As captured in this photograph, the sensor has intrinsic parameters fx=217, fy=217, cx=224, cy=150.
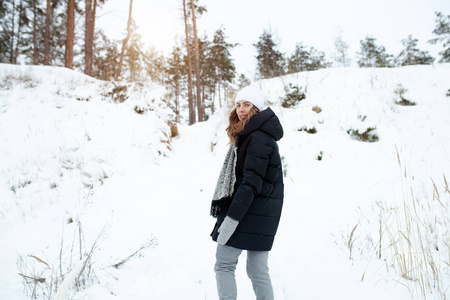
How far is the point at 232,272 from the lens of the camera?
146 cm

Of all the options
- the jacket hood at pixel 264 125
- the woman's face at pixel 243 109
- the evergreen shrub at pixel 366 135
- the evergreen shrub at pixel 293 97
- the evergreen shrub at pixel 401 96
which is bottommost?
the jacket hood at pixel 264 125

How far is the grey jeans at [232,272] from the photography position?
140cm

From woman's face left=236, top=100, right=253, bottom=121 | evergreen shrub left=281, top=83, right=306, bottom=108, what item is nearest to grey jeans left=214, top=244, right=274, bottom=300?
woman's face left=236, top=100, right=253, bottom=121

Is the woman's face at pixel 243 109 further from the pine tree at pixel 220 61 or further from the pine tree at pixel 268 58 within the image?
the pine tree at pixel 220 61

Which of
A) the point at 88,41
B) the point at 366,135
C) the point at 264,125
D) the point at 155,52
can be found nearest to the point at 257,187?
A: the point at 264,125

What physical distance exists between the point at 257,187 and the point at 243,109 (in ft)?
1.98

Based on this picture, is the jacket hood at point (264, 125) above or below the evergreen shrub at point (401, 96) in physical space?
below

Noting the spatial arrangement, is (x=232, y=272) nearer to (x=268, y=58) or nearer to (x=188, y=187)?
(x=188, y=187)

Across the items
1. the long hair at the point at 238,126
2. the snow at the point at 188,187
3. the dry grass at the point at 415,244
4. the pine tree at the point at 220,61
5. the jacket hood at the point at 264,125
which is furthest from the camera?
the pine tree at the point at 220,61

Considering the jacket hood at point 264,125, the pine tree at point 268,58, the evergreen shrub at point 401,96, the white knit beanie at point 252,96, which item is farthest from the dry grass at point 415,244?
the pine tree at point 268,58

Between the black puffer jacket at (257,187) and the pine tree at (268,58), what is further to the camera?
the pine tree at (268,58)

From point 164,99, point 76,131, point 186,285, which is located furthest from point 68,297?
point 164,99

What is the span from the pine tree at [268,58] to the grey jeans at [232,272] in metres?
8.13

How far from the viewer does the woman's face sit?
1601 mm
